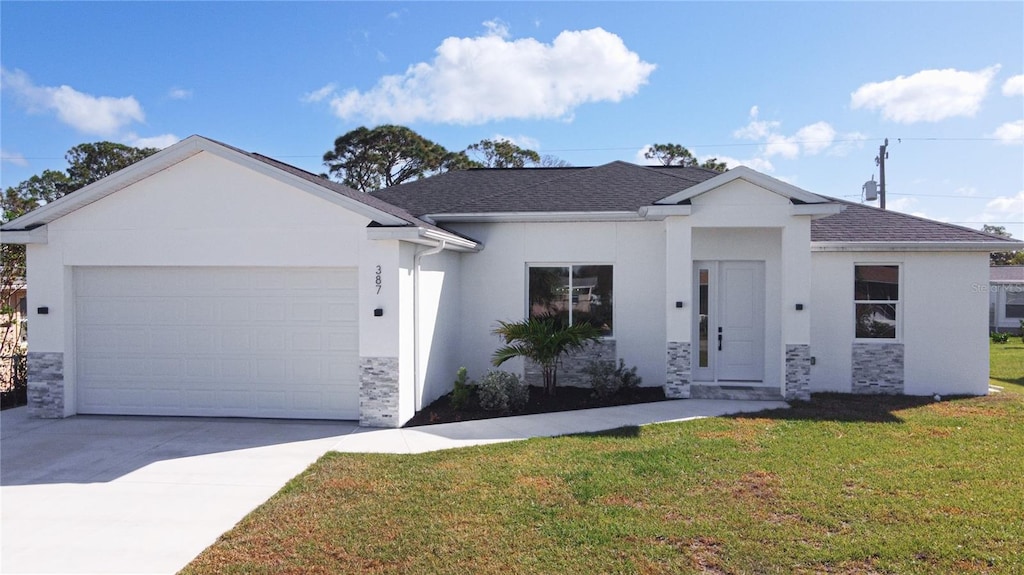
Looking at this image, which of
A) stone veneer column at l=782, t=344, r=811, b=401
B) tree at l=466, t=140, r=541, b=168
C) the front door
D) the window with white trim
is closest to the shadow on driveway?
the front door

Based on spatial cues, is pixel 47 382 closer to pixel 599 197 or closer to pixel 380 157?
pixel 599 197

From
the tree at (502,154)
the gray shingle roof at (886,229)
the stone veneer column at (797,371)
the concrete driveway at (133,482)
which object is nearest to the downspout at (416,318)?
the concrete driveway at (133,482)

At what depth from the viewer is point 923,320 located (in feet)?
36.7

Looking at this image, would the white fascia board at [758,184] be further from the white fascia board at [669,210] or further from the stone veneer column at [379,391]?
the stone veneer column at [379,391]

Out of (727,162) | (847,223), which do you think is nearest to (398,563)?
(847,223)

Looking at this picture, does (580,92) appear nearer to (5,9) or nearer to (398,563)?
(5,9)

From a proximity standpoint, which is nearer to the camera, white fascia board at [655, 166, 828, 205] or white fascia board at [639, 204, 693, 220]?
white fascia board at [655, 166, 828, 205]

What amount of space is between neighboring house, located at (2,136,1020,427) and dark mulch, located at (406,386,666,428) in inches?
11.3

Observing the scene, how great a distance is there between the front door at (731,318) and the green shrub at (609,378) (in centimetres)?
150

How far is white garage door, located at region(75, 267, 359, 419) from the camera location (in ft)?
29.9

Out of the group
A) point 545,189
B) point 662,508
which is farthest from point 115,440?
point 545,189

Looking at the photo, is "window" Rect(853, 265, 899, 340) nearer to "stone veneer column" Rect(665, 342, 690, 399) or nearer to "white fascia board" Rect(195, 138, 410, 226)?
"stone veneer column" Rect(665, 342, 690, 399)

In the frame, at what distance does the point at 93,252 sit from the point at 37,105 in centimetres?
1316

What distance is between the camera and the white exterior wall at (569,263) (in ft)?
37.4
